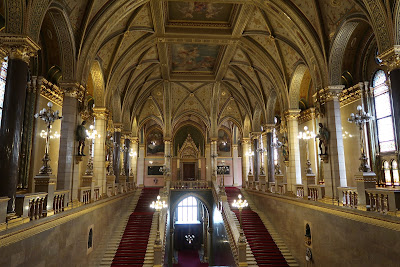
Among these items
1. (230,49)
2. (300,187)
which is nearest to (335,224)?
(300,187)

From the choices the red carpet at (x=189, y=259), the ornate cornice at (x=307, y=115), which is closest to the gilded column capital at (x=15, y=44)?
the ornate cornice at (x=307, y=115)

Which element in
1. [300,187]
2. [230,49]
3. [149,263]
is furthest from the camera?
[230,49]

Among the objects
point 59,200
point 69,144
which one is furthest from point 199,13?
point 59,200

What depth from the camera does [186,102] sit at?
84.6 ft

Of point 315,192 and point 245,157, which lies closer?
point 315,192

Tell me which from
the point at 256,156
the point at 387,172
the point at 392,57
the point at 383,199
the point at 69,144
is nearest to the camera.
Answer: the point at 383,199

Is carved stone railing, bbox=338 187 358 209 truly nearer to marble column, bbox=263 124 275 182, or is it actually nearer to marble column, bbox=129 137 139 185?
marble column, bbox=263 124 275 182

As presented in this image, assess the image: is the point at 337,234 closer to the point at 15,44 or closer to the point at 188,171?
the point at 15,44

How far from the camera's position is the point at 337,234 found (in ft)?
31.2

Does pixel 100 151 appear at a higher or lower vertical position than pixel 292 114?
lower

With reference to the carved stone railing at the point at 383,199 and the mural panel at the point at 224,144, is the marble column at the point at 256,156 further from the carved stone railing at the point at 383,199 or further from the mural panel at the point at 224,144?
the carved stone railing at the point at 383,199

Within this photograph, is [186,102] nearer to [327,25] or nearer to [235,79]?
[235,79]

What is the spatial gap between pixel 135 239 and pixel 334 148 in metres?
10.7

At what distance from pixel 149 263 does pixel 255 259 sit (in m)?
4.99
